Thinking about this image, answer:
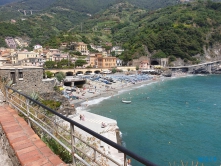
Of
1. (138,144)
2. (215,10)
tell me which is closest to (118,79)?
(138,144)

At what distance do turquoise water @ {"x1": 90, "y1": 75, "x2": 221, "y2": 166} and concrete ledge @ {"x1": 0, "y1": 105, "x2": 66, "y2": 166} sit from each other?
1277cm

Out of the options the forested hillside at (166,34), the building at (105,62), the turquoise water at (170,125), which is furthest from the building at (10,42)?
the turquoise water at (170,125)

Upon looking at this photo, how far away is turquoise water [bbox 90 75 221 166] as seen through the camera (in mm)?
17109

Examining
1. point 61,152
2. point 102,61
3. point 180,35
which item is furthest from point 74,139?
point 180,35

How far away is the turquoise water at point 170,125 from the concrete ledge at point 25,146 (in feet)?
41.9

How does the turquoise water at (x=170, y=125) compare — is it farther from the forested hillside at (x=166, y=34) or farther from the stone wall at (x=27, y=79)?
the forested hillside at (x=166, y=34)

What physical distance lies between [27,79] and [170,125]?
Result: 1792cm

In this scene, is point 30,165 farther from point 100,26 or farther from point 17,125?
point 100,26

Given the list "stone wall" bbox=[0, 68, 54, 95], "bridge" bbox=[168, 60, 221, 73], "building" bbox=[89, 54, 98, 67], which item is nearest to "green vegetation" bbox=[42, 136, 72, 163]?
"stone wall" bbox=[0, 68, 54, 95]

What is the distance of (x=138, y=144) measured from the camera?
61.0ft

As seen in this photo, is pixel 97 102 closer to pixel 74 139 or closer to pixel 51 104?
pixel 51 104

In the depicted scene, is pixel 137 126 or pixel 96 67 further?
pixel 96 67

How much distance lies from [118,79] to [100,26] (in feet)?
339

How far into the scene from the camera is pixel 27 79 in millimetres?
17672
